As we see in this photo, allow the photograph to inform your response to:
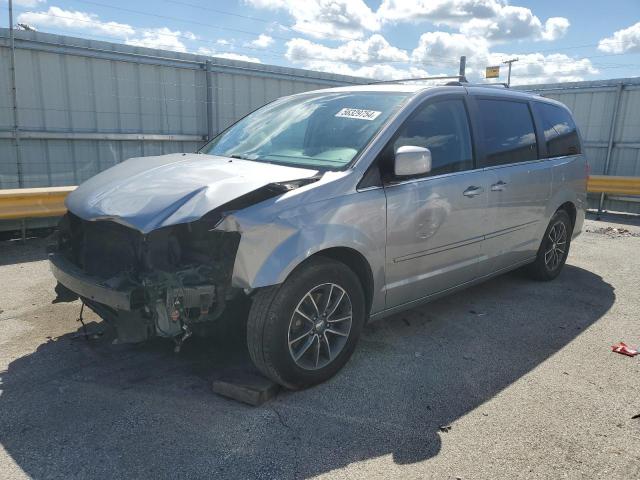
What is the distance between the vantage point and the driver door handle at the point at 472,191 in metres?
4.14

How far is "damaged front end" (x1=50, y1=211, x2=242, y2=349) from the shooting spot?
288cm

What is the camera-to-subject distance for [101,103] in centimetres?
913

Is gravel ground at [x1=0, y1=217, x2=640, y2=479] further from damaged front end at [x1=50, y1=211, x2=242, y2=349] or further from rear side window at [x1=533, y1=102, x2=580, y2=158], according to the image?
rear side window at [x1=533, y1=102, x2=580, y2=158]

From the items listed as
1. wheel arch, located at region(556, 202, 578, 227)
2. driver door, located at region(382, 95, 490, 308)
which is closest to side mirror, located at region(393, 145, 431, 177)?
driver door, located at region(382, 95, 490, 308)

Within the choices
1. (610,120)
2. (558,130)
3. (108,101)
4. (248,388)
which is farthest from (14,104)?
(610,120)

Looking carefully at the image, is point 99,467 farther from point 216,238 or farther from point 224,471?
point 216,238

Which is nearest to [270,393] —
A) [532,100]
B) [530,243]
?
[530,243]

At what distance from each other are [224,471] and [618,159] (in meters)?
14.3

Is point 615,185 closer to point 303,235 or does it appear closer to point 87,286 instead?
point 303,235

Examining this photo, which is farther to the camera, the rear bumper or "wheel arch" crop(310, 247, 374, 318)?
"wheel arch" crop(310, 247, 374, 318)

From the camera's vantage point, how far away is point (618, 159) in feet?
45.0

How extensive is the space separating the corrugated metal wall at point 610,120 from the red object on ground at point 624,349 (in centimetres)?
1105

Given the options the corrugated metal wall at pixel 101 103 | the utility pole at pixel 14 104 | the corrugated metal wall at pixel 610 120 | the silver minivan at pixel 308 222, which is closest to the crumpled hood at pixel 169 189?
the silver minivan at pixel 308 222

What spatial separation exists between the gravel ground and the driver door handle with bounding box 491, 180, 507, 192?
1169 millimetres
